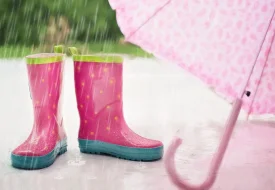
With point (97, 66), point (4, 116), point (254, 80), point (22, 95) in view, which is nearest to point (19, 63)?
point (22, 95)

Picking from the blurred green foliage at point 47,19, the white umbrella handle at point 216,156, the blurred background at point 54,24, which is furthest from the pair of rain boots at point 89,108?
the blurred green foliage at point 47,19

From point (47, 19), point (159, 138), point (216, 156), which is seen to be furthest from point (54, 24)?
point (216, 156)

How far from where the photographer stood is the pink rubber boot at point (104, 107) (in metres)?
1.98

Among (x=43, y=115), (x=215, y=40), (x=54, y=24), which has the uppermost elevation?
(x=215, y=40)

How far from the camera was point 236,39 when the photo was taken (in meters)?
1.59

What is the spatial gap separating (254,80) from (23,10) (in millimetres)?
5914

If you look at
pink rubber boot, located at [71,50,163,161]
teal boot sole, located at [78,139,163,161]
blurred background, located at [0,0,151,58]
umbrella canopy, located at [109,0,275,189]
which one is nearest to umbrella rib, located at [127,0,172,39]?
umbrella canopy, located at [109,0,275,189]

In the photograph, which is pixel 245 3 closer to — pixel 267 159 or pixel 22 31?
pixel 267 159

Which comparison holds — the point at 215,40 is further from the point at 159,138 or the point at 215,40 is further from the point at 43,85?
the point at 159,138

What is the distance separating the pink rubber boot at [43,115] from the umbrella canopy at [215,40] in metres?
0.32

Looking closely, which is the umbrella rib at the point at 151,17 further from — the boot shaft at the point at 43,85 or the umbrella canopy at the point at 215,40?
the boot shaft at the point at 43,85

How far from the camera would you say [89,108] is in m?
2.01

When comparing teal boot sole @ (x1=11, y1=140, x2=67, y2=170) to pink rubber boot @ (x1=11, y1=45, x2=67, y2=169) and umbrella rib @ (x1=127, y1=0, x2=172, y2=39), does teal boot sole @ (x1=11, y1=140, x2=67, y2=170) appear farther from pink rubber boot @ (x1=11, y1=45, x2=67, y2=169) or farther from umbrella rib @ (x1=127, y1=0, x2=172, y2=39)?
umbrella rib @ (x1=127, y1=0, x2=172, y2=39)

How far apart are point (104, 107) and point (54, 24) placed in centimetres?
534
